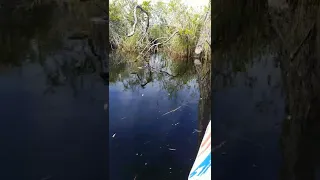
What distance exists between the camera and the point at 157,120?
1.83 metres

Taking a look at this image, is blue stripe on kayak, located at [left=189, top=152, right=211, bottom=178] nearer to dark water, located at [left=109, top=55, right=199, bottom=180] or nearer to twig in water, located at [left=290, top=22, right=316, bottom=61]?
dark water, located at [left=109, top=55, right=199, bottom=180]

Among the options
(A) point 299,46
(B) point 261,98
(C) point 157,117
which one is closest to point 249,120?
(B) point 261,98

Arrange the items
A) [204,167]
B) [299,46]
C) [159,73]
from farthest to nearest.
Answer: [159,73]
[204,167]
[299,46]

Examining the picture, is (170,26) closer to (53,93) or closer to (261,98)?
(261,98)

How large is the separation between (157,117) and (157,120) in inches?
0.7

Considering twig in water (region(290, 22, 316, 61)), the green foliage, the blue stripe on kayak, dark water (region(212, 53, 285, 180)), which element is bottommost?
the blue stripe on kayak

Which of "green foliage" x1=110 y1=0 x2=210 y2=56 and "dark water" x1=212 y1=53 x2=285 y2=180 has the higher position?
"green foliage" x1=110 y1=0 x2=210 y2=56

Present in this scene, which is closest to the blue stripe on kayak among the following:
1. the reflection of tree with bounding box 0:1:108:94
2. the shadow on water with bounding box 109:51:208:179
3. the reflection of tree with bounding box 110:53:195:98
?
the shadow on water with bounding box 109:51:208:179

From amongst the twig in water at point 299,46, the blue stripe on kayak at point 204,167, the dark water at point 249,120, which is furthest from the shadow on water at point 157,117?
the twig in water at point 299,46

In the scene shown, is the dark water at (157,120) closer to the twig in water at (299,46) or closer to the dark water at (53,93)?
→ the dark water at (53,93)

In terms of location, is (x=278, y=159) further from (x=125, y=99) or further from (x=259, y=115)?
(x=125, y=99)

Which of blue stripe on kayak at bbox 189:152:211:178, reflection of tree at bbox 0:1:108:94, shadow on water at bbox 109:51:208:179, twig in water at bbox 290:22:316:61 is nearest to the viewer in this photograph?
reflection of tree at bbox 0:1:108:94

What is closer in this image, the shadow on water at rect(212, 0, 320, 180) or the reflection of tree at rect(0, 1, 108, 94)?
the reflection of tree at rect(0, 1, 108, 94)

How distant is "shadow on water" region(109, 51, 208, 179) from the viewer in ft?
5.62
